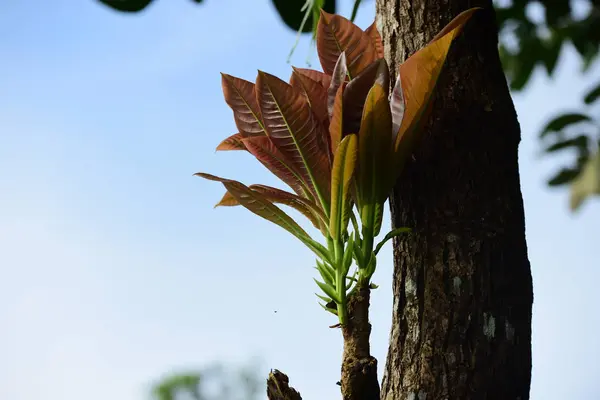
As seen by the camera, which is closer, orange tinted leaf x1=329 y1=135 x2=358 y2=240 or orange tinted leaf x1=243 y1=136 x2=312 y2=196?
orange tinted leaf x1=329 y1=135 x2=358 y2=240

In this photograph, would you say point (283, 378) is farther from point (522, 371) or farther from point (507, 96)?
point (507, 96)

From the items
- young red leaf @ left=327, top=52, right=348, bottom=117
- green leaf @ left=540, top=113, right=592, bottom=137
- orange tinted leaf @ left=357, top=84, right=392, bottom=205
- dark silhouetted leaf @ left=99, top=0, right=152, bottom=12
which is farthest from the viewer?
dark silhouetted leaf @ left=99, top=0, right=152, bottom=12

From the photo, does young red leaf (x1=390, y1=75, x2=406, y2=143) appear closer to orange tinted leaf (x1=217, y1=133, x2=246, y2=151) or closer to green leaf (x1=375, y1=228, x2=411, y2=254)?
green leaf (x1=375, y1=228, x2=411, y2=254)

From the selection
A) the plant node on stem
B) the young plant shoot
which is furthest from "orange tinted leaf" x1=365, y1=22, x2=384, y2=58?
the plant node on stem

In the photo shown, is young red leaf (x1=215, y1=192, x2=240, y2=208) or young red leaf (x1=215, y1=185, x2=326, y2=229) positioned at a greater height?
young red leaf (x1=215, y1=192, x2=240, y2=208)

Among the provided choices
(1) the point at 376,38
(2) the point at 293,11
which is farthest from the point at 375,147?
(2) the point at 293,11

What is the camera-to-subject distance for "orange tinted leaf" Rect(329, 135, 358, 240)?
3.87 ft

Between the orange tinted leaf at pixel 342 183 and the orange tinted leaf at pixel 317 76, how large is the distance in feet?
0.79

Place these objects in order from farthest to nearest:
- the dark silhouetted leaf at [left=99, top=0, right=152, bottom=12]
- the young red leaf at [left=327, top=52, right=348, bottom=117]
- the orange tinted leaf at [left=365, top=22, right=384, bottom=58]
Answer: the dark silhouetted leaf at [left=99, top=0, right=152, bottom=12], the orange tinted leaf at [left=365, top=22, right=384, bottom=58], the young red leaf at [left=327, top=52, right=348, bottom=117]

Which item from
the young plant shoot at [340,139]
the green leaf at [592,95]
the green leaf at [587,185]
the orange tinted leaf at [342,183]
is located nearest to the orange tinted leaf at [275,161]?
the young plant shoot at [340,139]

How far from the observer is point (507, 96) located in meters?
1.35

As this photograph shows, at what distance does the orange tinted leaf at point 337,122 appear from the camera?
47.9 inches


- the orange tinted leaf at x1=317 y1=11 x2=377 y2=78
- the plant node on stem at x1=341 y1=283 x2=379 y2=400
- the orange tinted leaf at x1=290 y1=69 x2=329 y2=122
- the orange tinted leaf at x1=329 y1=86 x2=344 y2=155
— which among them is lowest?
the plant node on stem at x1=341 y1=283 x2=379 y2=400

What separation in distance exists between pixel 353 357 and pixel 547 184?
58 cm
